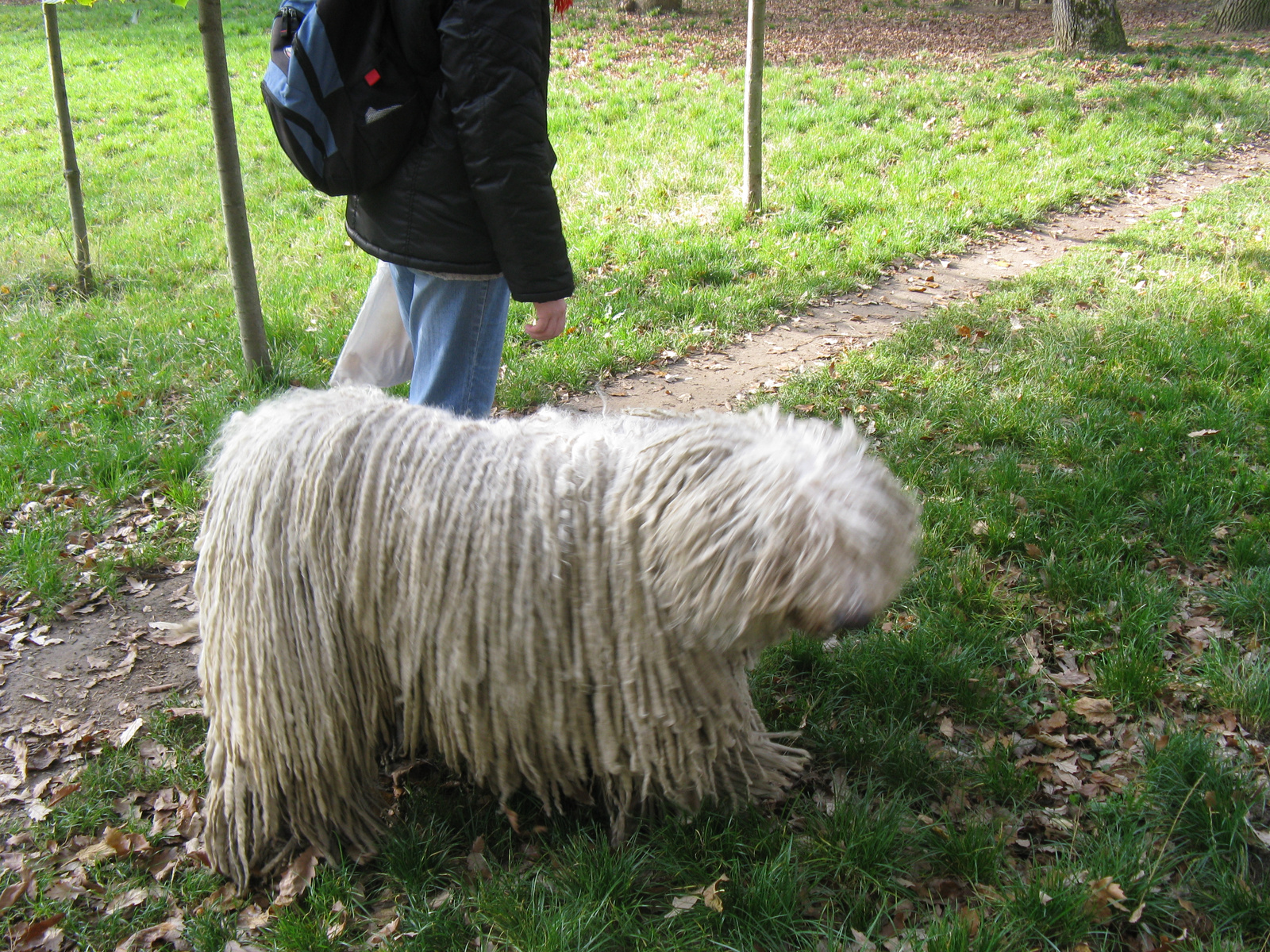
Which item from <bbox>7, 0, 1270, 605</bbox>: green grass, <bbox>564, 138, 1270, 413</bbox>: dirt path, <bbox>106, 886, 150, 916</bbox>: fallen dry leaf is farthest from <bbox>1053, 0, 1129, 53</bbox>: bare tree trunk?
<bbox>106, 886, 150, 916</bbox>: fallen dry leaf

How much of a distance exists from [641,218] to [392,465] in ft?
20.5

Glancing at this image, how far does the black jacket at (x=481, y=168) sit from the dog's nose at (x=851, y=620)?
4.89 feet

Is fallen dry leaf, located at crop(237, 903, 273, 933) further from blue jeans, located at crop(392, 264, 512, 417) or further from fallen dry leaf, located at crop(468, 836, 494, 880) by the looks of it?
blue jeans, located at crop(392, 264, 512, 417)

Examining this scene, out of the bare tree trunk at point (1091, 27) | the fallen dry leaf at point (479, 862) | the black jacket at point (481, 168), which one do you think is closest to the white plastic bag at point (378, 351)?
the black jacket at point (481, 168)

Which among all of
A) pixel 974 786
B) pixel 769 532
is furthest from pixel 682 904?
pixel 769 532

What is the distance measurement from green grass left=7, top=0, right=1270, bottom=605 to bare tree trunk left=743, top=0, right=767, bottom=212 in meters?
0.24

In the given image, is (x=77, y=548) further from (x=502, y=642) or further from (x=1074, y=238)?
(x=1074, y=238)

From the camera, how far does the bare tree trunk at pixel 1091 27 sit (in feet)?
43.9

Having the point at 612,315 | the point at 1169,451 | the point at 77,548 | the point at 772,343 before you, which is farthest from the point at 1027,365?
the point at 77,548

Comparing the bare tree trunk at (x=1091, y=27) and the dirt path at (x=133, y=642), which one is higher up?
the bare tree trunk at (x=1091, y=27)

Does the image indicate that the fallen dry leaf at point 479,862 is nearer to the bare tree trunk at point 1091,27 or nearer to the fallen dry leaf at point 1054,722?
the fallen dry leaf at point 1054,722

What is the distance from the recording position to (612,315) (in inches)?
247

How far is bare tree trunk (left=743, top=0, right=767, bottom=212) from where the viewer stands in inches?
296

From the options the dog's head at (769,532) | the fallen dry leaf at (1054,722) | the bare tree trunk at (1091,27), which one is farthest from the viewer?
the bare tree trunk at (1091,27)
